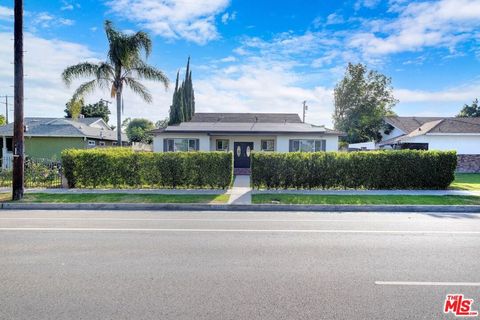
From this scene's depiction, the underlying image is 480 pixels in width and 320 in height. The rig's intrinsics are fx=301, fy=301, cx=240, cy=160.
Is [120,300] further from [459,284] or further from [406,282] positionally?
[459,284]

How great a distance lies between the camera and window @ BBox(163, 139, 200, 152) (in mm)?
23016

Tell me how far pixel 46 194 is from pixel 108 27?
1249 cm

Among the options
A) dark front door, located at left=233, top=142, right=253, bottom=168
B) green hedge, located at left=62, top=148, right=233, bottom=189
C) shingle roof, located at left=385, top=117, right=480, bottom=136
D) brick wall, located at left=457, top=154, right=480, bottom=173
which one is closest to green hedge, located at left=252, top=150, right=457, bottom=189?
green hedge, located at left=62, top=148, right=233, bottom=189

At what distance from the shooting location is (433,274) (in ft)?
14.9

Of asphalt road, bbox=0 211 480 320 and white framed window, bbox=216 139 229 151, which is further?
white framed window, bbox=216 139 229 151

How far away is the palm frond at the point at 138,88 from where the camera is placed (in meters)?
20.7

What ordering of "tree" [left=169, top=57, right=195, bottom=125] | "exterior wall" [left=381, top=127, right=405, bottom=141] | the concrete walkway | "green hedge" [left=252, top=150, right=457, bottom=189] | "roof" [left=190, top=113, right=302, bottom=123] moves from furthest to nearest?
1. "tree" [left=169, top=57, right=195, bottom=125]
2. "exterior wall" [left=381, top=127, right=405, bottom=141]
3. "roof" [left=190, top=113, right=302, bottom=123]
4. "green hedge" [left=252, top=150, right=457, bottom=189]
5. the concrete walkway

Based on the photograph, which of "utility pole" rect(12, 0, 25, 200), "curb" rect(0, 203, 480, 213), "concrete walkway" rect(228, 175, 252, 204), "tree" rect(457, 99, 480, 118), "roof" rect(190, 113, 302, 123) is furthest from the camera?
"tree" rect(457, 99, 480, 118)

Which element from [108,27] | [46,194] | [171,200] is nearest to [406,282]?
[171,200]

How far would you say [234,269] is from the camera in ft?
15.5

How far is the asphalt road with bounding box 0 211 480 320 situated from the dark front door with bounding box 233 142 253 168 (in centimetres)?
1607

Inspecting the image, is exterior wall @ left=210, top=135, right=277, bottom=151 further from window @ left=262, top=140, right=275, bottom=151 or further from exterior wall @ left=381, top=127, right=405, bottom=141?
exterior wall @ left=381, top=127, right=405, bottom=141

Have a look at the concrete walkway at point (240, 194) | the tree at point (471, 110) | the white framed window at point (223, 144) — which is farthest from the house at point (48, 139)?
the tree at point (471, 110)

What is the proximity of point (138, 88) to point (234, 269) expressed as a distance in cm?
1882
